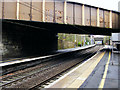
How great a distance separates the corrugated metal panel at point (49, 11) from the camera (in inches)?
577

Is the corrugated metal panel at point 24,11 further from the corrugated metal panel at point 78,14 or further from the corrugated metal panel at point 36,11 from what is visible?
the corrugated metal panel at point 78,14

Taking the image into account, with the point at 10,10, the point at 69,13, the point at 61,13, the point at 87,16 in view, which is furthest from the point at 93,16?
the point at 10,10

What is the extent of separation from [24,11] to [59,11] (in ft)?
15.8

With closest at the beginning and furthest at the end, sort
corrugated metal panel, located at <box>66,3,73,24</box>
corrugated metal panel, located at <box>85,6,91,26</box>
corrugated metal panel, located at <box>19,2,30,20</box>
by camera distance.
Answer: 1. corrugated metal panel, located at <box>19,2,30,20</box>
2. corrugated metal panel, located at <box>66,3,73,24</box>
3. corrugated metal panel, located at <box>85,6,91,26</box>

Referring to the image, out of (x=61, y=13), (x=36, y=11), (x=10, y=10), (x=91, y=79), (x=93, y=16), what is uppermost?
(x=93, y=16)

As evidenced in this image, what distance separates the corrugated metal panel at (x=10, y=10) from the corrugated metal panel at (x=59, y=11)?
5.32m

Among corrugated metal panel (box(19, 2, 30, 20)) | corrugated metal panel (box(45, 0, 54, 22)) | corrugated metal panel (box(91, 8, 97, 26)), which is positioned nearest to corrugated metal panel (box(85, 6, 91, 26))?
corrugated metal panel (box(91, 8, 97, 26))

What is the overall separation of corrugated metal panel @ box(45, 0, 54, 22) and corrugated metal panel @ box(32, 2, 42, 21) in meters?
0.84

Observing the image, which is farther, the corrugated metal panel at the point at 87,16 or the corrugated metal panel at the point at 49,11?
the corrugated metal panel at the point at 87,16

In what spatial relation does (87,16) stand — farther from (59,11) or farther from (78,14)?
(59,11)

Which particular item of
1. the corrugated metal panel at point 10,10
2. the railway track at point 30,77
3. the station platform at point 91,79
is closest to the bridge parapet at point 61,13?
the corrugated metal panel at point 10,10

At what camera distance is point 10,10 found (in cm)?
1255

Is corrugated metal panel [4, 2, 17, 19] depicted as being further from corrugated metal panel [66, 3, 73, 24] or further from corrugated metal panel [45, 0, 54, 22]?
corrugated metal panel [66, 3, 73, 24]

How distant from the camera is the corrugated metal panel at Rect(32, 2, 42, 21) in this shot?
45.3 feet
